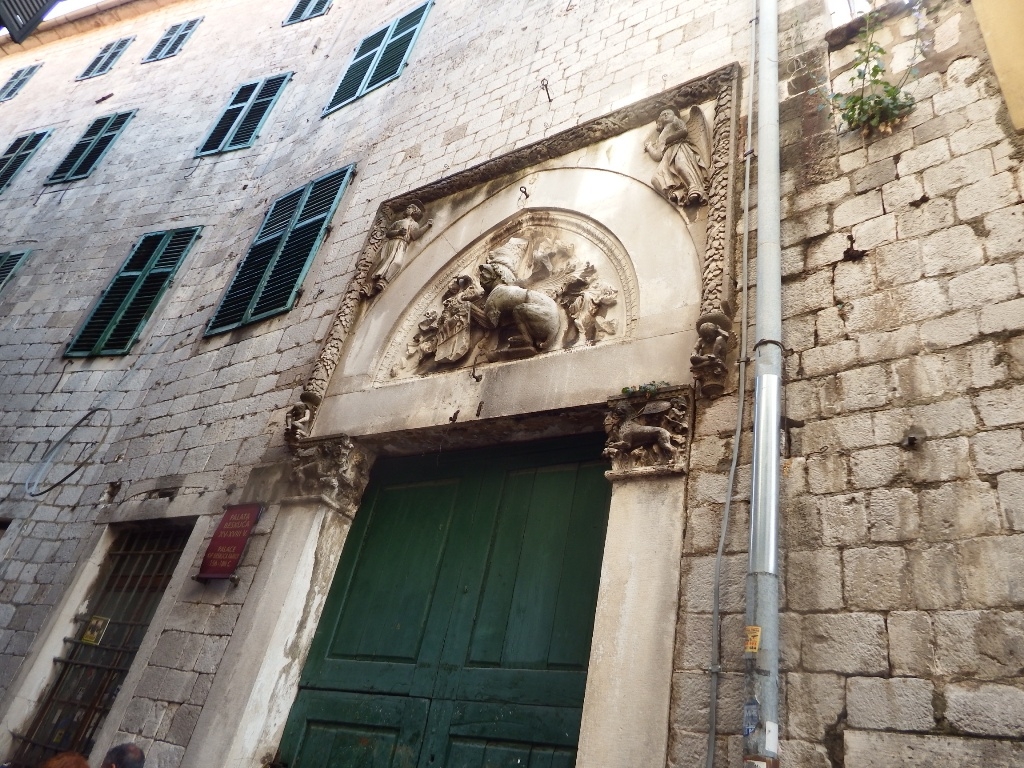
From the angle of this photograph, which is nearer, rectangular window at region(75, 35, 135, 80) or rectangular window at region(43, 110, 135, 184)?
rectangular window at region(43, 110, 135, 184)

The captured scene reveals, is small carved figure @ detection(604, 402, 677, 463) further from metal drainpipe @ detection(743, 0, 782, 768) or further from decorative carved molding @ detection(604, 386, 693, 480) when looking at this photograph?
metal drainpipe @ detection(743, 0, 782, 768)

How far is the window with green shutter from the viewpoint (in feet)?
30.2

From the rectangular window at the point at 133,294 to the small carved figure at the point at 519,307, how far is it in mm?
4796

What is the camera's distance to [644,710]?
2738 mm

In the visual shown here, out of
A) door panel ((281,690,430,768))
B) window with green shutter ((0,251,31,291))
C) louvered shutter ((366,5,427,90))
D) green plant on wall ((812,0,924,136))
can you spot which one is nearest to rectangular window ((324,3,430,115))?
louvered shutter ((366,5,427,90))

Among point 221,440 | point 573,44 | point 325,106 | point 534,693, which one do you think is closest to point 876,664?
point 534,693

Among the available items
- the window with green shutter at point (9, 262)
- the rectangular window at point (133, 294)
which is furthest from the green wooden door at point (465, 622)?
the window with green shutter at point (9, 262)

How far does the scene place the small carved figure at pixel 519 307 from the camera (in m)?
4.29

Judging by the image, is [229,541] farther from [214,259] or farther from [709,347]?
[214,259]

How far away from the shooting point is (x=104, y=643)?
5121 millimetres

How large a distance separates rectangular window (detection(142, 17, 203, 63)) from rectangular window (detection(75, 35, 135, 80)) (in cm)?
104

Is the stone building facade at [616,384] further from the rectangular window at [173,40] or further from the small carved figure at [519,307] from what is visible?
the rectangular window at [173,40]

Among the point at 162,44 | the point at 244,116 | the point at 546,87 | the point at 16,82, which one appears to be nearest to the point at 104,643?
the point at 546,87

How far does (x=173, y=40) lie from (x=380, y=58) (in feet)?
22.8
